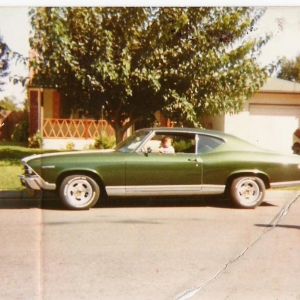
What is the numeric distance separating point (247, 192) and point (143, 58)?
4.21 m

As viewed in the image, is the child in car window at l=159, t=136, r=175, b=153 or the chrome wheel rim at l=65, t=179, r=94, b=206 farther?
the child in car window at l=159, t=136, r=175, b=153

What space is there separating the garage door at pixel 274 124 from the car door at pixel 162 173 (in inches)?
172

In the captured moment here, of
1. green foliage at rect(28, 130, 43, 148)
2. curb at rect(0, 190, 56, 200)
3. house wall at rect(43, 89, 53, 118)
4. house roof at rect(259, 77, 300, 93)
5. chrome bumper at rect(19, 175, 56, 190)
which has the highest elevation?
house roof at rect(259, 77, 300, 93)

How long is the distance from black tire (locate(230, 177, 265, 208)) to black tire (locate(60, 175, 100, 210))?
2310 millimetres

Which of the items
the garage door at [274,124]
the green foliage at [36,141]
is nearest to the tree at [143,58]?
the garage door at [274,124]

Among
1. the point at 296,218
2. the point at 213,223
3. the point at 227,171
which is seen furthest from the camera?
the point at 227,171

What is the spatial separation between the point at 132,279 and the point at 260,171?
424 centimetres

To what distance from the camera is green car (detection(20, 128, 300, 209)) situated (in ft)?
24.6

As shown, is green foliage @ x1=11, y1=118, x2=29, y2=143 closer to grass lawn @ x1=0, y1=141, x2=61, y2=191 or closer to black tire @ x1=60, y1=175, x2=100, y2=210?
grass lawn @ x1=0, y1=141, x2=61, y2=191

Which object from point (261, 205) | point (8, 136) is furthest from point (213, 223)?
point (8, 136)

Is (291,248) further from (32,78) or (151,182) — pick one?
(32,78)

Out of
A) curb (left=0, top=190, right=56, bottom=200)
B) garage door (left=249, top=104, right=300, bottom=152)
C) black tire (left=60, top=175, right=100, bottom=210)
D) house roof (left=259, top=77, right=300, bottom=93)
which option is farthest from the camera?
house roof (left=259, top=77, right=300, bottom=93)

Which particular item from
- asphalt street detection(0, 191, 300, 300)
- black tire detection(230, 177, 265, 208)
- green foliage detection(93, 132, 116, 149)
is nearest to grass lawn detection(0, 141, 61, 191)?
asphalt street detection(0, 191, 300, 300)

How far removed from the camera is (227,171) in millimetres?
7805
